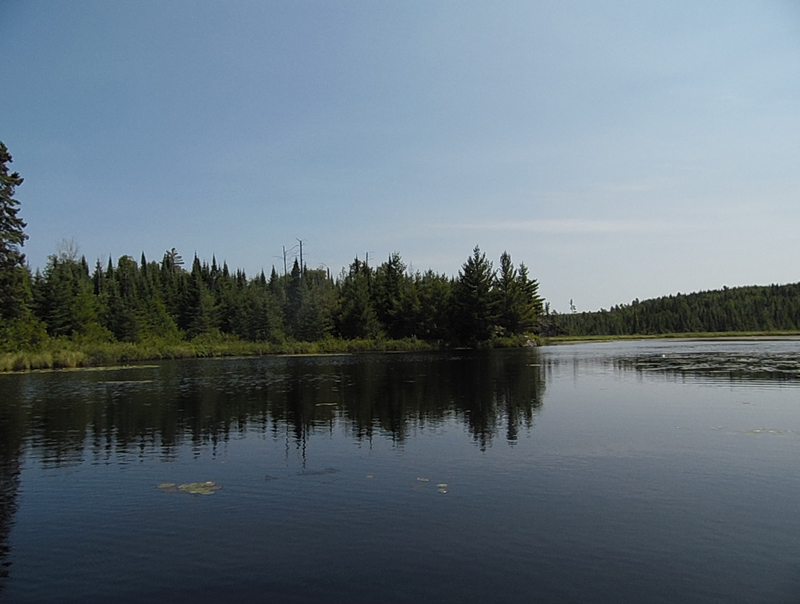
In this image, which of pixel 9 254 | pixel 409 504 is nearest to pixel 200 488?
pixel 409 504

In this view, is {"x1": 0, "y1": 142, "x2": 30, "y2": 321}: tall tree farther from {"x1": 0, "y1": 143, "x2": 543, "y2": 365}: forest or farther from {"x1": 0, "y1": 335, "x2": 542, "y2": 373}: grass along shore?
{"x1": 0, "y1": 143, "x2": 543, "y2": 365}: forest

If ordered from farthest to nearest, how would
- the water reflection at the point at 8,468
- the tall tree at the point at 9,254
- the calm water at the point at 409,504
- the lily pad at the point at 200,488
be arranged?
the tall tree at the point at 9,254
the lily pad at the point at 200,488
the water reflection at the point at 8,468
the calm water at the point at 409,504

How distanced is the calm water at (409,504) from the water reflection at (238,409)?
0.72ft

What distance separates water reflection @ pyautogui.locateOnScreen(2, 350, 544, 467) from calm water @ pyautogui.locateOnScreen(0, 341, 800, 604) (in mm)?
220

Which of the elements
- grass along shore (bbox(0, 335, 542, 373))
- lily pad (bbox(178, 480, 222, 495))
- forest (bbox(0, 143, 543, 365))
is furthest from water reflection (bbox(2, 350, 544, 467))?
forest (bbox(0, 143, 543, 365))

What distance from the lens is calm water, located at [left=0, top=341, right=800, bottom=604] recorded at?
1005 centimetres

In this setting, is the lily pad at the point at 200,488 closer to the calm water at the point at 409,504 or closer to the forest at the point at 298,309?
the calm water at the point at 409,504

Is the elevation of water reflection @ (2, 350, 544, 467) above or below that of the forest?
below

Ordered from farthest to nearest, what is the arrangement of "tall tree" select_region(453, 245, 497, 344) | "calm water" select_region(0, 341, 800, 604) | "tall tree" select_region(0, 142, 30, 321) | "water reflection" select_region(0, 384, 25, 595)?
"tall tree" select_region(453, 245, 497, 344) → "tall tree" select_region(0, 142, 30, 321) → "water reflection" select_region(0, 384, 25, 595) → "calm water" select_region(0, 341, 800, 604)

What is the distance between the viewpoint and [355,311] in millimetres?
110625

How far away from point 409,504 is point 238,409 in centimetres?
1895

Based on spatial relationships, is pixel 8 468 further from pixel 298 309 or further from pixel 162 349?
pixel 298 309

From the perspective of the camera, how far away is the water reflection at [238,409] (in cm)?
2281

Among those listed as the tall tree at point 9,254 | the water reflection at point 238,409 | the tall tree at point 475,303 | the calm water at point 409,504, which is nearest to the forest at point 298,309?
the tall tree at point 475,303
